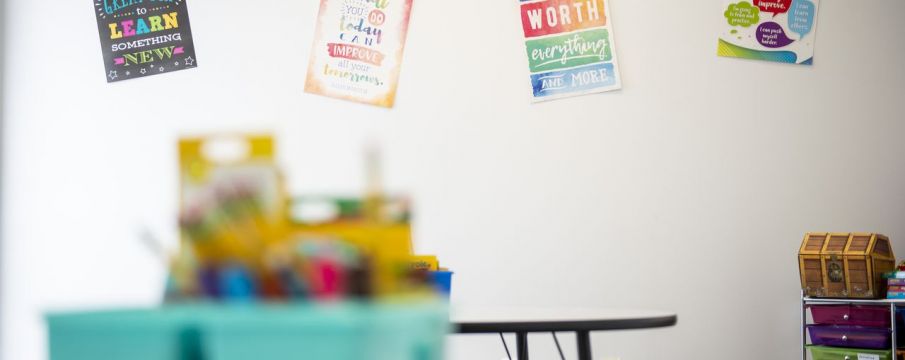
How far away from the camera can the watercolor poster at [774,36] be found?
395 centimetres

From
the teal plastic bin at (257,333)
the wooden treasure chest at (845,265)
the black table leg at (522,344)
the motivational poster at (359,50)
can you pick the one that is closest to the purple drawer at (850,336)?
the wooden treasure chest at (845,265)

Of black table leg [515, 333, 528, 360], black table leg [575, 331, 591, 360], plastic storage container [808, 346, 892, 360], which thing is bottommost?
plastic storage container [808, 346, 892, 360]

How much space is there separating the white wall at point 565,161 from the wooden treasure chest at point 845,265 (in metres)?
0.27

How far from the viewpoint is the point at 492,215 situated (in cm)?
402

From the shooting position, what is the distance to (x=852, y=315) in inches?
139

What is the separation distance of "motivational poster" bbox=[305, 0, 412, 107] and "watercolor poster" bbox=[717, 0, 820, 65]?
1.34m

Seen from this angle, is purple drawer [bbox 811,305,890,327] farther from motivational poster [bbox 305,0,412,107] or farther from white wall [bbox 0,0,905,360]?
motivational poster [bbox 305,0,412,107]

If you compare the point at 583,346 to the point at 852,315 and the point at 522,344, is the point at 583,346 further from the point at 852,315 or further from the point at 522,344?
the point at 852,315

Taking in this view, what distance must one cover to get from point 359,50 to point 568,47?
0.89 m

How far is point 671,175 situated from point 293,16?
5.72 feet

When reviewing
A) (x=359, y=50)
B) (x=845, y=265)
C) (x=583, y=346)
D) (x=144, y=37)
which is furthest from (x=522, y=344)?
(x=144, y=37)

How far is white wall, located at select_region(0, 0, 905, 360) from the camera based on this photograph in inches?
153

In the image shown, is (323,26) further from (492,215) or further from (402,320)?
(402,320)

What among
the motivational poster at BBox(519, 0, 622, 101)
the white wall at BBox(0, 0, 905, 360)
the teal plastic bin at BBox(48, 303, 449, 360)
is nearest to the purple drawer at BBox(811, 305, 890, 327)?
the white wall at BBox(0, 0, 905, 360)
